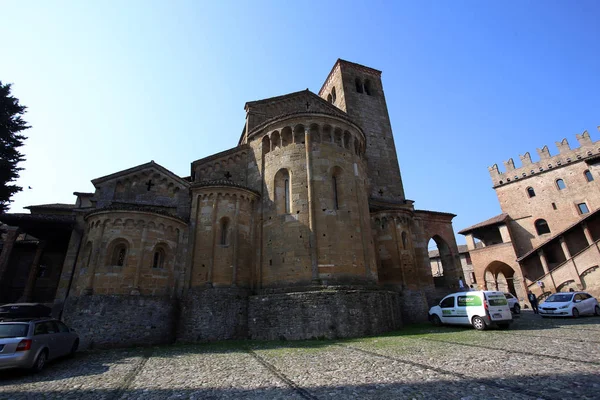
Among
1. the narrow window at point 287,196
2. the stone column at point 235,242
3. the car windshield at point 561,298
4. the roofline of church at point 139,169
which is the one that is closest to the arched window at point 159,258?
the stone column at point 235,242

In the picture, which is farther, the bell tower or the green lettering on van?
the bell tower

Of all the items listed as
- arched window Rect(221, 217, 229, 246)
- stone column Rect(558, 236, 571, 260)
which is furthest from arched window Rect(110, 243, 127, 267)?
stone column Rect(558, 236, 571, 260)

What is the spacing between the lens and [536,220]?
3647 cm

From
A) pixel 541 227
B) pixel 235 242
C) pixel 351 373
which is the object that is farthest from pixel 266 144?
pixel 541 227

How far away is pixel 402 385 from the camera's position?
17.8ft

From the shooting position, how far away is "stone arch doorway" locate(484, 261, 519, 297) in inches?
1342

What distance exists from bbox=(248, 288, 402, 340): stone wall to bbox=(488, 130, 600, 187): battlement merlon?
3751cm

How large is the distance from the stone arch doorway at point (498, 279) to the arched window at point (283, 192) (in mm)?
29145

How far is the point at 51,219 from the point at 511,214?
47.0 m

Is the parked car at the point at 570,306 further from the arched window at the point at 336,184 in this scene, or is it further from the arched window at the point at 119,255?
the arched window at the point at 119,255

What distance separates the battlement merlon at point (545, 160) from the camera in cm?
3594

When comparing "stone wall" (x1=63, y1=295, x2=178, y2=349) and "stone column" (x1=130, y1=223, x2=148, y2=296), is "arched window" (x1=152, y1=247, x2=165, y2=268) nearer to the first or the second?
"stone column" (x1=130, y1=223, x2=148, y2=296)

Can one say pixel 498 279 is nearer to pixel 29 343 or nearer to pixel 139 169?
pixel 139 169

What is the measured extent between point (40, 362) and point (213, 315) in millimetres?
6752
